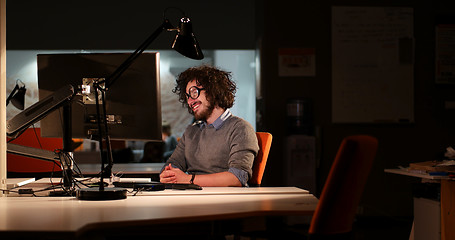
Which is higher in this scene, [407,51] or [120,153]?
[407,51]

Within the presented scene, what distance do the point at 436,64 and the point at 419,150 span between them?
95cm

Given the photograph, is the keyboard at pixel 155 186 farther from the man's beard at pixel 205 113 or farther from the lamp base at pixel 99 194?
the man's beard at pixel 205 113

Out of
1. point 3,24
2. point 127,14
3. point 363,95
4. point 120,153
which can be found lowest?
point 120,153

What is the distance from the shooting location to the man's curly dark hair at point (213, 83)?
2.71 m

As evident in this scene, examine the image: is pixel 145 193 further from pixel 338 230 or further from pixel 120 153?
pixel 120 153

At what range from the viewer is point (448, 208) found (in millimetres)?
2996

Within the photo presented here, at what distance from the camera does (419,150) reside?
214 inches

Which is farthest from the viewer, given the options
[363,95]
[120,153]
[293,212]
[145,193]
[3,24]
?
[120,153]

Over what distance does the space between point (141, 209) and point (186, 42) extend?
35.2 inches

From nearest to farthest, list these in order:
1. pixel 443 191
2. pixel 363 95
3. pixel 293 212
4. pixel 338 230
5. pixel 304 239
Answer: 1. pixel 338 230
2. pixel 293 212
3. pixel 304 239
4. pixel 443 191
5. pixel 363 95

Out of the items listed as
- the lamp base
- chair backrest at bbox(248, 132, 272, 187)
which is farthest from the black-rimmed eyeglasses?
the lamp base

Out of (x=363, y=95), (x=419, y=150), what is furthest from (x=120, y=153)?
(x=419, y=150)

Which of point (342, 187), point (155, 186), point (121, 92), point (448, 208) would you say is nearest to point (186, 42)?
point (121, 92)

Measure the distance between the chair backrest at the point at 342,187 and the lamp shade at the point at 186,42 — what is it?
103cm
